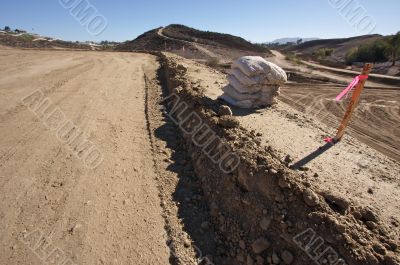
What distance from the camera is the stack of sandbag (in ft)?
24.9

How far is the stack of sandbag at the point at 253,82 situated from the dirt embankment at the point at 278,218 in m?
2.66

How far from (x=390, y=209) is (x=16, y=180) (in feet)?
18.4

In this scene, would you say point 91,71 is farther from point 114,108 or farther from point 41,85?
point 114,108

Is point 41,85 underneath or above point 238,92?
underneath

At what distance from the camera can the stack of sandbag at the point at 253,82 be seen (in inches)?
298

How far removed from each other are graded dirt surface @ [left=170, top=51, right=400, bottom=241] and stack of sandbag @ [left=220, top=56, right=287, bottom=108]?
11.8 inches

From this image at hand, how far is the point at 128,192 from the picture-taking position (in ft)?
15.6

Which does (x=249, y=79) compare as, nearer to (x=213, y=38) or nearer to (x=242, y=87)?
(x=242, y=87)

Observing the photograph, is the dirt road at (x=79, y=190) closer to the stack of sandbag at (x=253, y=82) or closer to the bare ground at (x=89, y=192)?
the bare ground at (x=89, y=192)

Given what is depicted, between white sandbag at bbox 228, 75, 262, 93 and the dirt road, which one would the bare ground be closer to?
the dirt road

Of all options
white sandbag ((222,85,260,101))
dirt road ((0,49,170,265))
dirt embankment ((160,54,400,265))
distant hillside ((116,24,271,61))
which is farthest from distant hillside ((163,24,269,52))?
dirt embankment ((160,54,400,265))

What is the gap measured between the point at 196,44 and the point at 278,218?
34556 mm

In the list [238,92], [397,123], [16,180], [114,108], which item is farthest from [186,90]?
[397,123]

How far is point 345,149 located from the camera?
229 inches
